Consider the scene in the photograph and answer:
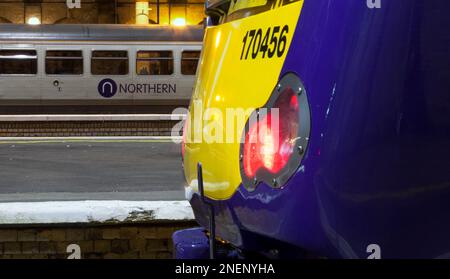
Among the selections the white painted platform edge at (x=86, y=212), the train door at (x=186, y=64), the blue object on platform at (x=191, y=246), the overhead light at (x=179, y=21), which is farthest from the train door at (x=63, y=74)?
the blue object on platform at (x=191, y=246)

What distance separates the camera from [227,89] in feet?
9.09

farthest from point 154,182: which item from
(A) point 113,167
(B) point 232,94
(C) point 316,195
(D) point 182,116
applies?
(D) point 182,116

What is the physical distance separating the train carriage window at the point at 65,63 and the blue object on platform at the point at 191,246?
1910cm

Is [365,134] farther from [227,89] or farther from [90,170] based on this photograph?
[90,170]

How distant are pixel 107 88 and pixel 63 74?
1302 mm

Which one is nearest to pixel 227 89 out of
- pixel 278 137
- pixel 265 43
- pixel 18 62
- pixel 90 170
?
pixel 265 43

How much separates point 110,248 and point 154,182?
443cm

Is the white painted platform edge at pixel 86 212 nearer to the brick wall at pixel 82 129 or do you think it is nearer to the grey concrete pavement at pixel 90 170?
the grey concrete pavement at pixel 90 170

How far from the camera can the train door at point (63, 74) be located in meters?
22.2

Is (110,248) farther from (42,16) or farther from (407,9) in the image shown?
(42,16)

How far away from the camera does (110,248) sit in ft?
16.6

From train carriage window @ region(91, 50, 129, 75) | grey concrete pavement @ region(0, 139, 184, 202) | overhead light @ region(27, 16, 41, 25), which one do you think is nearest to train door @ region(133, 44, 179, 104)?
train carriage window @ region(91, 50, 129, 75)

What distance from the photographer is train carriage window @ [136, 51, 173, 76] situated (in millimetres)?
22438

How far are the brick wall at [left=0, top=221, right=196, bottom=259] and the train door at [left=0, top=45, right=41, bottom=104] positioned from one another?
1768cm
